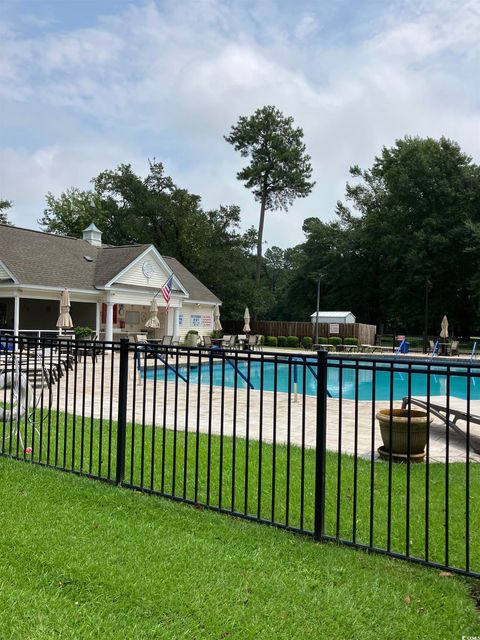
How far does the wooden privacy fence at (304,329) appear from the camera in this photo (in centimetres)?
3434

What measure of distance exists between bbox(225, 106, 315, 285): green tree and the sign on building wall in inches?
688

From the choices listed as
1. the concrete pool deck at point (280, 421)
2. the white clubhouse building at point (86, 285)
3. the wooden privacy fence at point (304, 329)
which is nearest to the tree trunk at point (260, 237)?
the wooden privacy fence at point (304, 329)

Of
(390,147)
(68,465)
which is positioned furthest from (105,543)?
(390,147)

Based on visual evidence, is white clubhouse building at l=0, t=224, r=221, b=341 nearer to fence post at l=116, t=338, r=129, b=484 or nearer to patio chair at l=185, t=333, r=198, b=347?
patio chair at l=185, t=333, r=198, b=347

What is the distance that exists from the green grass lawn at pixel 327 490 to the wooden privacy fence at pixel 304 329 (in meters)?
28.4

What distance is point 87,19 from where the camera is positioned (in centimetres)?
855

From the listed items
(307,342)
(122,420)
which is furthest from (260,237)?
(122,420)

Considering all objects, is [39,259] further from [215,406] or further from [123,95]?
[215,406]

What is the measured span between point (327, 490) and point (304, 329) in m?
30.9

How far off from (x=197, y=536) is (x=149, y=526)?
0.41 meters

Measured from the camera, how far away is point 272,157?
47.3 metres

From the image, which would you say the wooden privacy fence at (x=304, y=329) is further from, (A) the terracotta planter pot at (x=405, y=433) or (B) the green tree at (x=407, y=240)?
(A) the terracotta planter pot at (x=405, y=433)

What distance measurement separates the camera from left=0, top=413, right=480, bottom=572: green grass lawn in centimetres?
388

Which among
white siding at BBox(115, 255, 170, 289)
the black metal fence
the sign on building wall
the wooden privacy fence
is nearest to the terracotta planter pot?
the black metal fence
